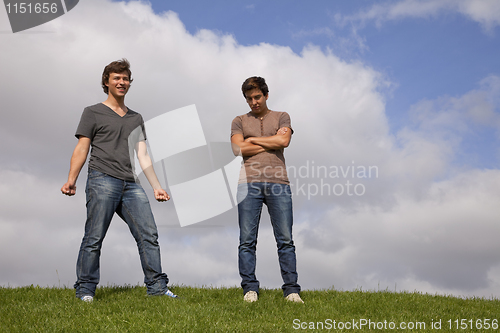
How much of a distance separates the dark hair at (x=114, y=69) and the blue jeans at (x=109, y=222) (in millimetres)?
1362

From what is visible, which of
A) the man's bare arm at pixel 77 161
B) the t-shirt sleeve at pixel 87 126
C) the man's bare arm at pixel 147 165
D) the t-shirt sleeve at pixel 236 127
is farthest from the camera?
the t-shirt sleeve at pixel 236 127

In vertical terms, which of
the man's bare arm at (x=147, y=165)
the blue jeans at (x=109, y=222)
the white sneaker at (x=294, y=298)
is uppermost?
the man's bare arm at (x=147, y=165)

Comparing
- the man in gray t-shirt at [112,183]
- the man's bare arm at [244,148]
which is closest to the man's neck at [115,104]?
the man in gray t-shirt at [112,183]

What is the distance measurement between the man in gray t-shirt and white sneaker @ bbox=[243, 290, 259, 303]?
117 centimetres

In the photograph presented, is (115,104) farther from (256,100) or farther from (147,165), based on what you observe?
(256,100)

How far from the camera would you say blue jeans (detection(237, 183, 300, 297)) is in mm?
6172

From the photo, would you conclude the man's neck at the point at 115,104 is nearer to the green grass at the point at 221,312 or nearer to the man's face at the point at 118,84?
the man's face at the point at 118,84

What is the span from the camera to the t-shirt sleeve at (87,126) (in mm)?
6145

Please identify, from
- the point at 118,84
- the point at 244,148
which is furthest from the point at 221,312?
the point at 118,84

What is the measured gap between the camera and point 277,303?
6.03m

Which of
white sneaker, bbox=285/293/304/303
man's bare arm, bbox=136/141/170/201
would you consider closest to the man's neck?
man's bare arm, bbox=136/141/170/201

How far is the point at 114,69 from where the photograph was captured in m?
6.31

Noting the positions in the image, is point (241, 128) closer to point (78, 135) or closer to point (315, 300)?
point (78, 135)

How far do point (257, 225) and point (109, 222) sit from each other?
211 centimetres
